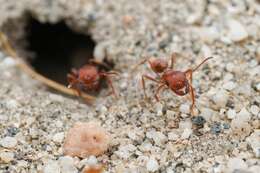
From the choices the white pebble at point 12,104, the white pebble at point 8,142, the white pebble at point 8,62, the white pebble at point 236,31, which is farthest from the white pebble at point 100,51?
the white pebble at point 8,142

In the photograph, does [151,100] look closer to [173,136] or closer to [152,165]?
[173,136]

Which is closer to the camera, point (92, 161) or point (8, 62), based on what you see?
point (92, 161)

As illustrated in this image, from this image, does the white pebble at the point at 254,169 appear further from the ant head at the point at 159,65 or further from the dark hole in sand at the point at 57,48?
the dark hole in sand at the point at 57,48

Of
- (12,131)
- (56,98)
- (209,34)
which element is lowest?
(12,131)

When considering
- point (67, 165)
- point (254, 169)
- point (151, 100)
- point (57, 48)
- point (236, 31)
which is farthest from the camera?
point (57, 48)

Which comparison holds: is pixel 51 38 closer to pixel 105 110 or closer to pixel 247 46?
pixel 105 110

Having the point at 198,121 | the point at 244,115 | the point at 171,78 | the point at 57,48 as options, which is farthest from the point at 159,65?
the point at 57,48

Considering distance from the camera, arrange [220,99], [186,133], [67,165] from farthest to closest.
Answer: [220,99] → [186,133] → [67,165]
